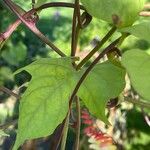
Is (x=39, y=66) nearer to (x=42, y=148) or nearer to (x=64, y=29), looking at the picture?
(x=42, y=148)

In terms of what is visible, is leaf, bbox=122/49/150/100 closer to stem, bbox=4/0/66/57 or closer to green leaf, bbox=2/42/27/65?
stem, bbox=4/0/66/57

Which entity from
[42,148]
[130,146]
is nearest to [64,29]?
[130,146]

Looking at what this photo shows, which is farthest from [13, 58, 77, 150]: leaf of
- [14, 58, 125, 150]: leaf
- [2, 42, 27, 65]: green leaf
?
[2, 42, 27, 65]: green leaf

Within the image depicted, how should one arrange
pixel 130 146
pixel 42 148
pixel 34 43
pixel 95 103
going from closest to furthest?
1. pixel 95 103
2. pixel 42 148
3. pixel 130 146
4. pixel 34 43

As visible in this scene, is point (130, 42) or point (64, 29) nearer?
point (130, 42)

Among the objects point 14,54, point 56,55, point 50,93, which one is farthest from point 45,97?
point 56,55

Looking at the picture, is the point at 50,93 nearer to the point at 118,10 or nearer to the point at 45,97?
the point at 45,97

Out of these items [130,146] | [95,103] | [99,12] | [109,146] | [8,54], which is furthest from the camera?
[130,146]
